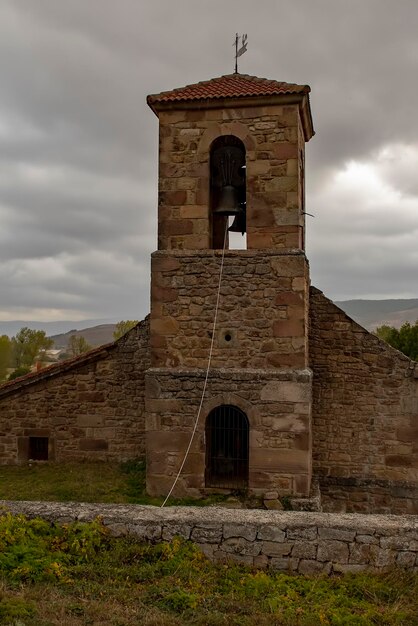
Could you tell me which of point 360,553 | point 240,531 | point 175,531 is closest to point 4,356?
point 175,531

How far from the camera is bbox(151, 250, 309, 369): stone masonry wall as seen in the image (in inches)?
357

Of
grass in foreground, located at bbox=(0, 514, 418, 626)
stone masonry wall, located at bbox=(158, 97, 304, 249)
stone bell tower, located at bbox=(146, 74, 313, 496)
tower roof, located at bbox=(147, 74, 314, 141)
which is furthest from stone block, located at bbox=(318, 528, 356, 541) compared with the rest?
tower roof, located at bbox=(147, 74, 314, 141)

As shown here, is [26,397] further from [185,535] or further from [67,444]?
[185,535]

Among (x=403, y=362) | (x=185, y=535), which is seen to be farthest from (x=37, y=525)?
(x=403, y=362)

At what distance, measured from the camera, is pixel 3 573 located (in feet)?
15.8

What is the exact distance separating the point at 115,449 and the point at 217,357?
376 cm

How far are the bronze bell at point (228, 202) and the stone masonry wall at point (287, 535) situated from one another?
18.1 ft

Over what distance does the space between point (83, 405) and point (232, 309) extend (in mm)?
4373

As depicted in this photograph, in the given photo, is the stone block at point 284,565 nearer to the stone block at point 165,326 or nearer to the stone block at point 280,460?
the stone block at point 280,460

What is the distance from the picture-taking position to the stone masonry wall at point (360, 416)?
34.3 ft

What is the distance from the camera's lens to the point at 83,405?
1152cm

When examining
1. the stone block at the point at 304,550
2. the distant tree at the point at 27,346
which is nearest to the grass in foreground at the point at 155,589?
the stone block at the point at 304,550

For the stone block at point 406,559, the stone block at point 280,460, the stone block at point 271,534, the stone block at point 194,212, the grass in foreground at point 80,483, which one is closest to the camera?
the stone block at point 406,559

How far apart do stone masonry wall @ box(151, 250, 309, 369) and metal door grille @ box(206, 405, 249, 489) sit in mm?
975
